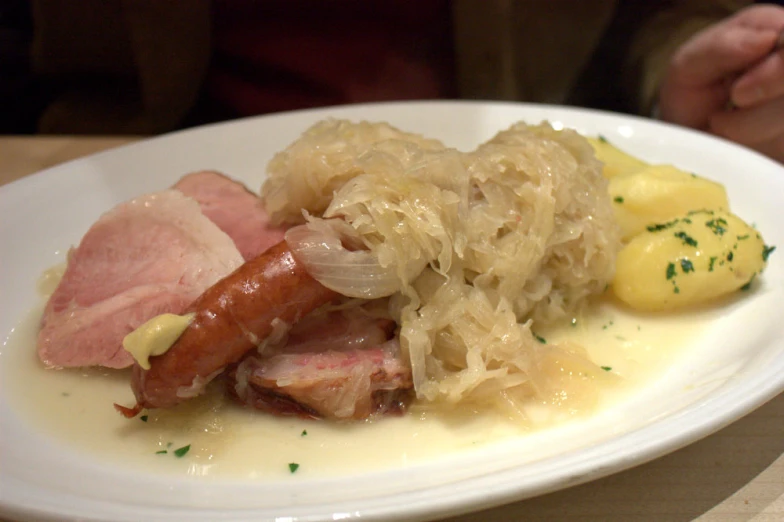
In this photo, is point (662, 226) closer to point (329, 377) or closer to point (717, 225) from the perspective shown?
point (717, 225)

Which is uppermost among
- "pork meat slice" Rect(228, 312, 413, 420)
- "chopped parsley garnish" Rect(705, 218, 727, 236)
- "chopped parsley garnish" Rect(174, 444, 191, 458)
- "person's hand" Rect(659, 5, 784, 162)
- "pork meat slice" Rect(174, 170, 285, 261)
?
"person's hand" Rect(659, 5, 784, 162)

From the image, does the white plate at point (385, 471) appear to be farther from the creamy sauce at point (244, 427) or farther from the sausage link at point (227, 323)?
the sausage link at point (227, 323)

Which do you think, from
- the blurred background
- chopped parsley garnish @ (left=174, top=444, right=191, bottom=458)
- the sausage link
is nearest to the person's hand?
the blurred background

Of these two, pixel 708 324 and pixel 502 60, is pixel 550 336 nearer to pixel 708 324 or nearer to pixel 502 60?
pixel 708 324

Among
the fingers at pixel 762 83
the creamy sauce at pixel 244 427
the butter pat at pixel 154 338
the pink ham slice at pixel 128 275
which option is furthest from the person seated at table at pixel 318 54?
the butter pat at pixel 154 338

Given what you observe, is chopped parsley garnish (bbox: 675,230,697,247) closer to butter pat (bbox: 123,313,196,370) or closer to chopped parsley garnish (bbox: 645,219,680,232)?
chopped parsley garnish (bbox: 645,219,680,232)

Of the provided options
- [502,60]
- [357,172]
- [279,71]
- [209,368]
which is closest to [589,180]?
[357,172]

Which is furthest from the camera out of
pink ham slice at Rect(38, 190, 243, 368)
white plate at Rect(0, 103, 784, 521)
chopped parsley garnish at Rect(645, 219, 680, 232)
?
chopped parsley garnish at Rect(645, 219, 680, 232)
